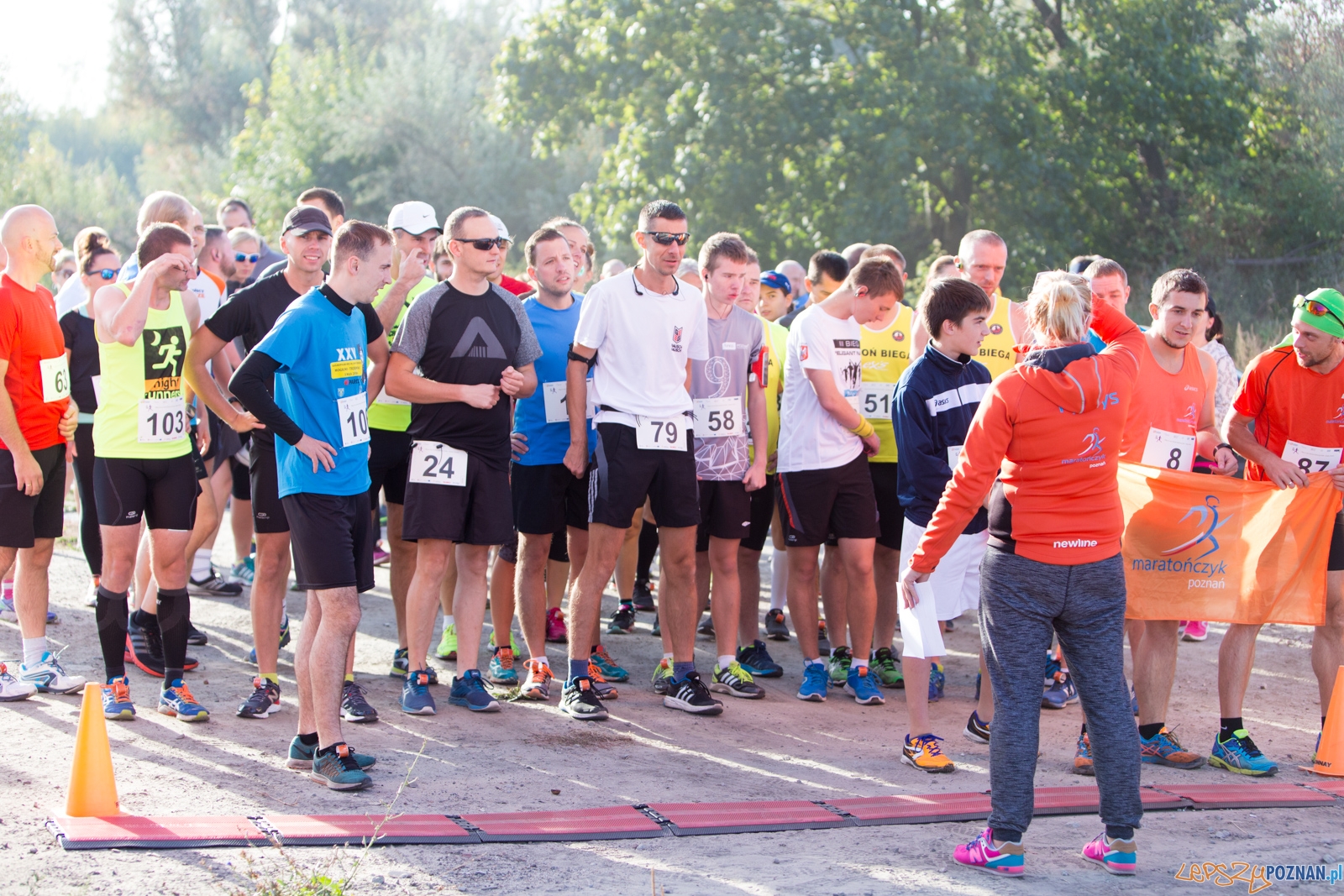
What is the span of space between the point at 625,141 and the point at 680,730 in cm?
1990

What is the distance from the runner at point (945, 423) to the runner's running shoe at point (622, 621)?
2486 millimetres

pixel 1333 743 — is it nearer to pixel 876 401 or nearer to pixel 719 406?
pixel 876 401

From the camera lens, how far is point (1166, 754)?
5.44 metres

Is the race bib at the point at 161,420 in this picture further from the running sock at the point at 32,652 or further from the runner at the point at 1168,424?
the runner at the point at 1168,424

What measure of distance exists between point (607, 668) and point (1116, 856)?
10.8 ft

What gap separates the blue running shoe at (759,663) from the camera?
6.92 metres

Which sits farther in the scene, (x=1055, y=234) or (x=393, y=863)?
(x=1055, y=234)

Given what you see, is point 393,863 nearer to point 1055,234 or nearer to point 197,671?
point 197,671

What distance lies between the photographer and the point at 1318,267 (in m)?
18.4

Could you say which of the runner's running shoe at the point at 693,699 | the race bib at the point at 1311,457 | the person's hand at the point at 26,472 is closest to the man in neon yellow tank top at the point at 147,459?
the person's hand at the point at 26,472

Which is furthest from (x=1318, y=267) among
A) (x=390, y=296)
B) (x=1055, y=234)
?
(x=390, y=296)

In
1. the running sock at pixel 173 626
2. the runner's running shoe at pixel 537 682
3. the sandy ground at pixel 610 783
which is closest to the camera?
the sandy ground at pixel 610 783

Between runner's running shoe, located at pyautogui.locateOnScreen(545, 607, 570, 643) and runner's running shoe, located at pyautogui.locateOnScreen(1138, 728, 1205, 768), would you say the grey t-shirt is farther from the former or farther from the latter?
runner's running shoe, located at pyautogui.locateOnScreen(1138, 728, 1205, 768)

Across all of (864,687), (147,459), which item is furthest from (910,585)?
(147,459)
